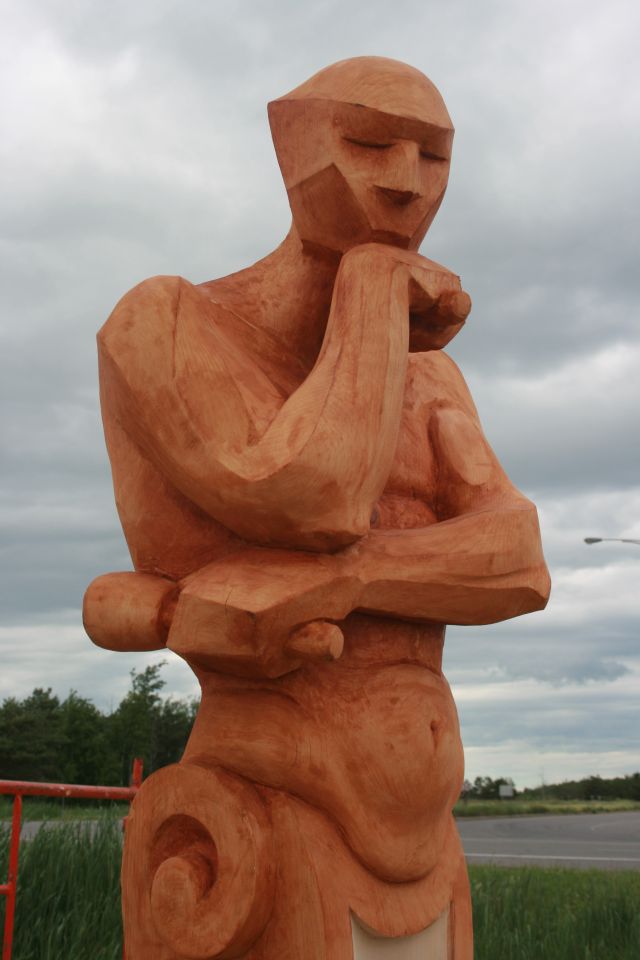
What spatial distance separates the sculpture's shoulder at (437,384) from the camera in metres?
2.93

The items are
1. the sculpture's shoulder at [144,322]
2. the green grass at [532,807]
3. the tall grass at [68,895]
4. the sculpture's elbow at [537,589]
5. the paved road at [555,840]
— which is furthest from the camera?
the green grass at [532,807]

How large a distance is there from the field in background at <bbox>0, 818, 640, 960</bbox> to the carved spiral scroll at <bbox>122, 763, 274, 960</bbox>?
8.22 feet

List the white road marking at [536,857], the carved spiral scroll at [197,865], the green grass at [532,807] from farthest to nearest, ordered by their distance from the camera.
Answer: the green grass at [532,807] < the white road marking at [536,857] < the carved spiral scroll at [197,865]

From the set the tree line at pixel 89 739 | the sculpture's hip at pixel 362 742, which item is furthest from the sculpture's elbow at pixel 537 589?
the tree line at pixel 89 739

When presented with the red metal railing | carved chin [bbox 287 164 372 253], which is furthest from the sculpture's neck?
the red metal railing

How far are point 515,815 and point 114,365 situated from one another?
18.9 meters

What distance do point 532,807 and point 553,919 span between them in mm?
15544

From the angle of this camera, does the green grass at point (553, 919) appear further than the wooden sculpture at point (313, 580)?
Yes

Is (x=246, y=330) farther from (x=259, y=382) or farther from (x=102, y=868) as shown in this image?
(x=102, y=868)

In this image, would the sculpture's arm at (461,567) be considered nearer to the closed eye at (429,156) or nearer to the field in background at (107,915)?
the closed eye at (429,156)

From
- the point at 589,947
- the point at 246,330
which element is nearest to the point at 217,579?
A: the point at 246,330

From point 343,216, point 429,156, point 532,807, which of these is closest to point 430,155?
point 429,156

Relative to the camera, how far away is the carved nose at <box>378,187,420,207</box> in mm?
2523

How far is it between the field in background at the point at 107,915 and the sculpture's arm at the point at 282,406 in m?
3.15
